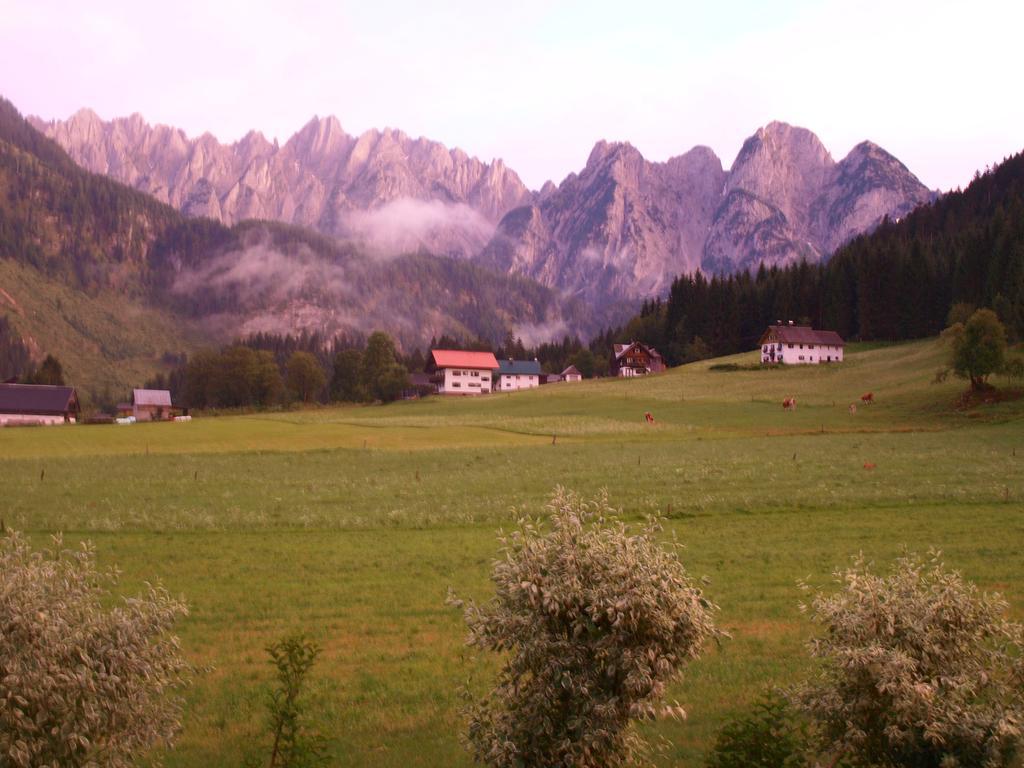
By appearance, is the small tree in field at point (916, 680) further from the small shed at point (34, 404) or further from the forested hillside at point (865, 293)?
the small shed at point (34, 404)

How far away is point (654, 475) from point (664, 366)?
12633 centimetres

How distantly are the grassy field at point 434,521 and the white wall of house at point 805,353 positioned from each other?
50913 millimetres

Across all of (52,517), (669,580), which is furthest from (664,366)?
(669,580)

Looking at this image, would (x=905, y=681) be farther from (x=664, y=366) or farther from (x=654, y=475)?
(x=664, y=366)

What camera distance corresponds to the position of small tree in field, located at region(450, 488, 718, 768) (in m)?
9.55

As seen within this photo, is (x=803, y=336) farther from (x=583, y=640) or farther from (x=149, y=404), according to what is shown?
(x=149, y=404)

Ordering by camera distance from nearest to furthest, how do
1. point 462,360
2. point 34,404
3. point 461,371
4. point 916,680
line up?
point 916,680, point 34,404, point 461,371, point 462,360

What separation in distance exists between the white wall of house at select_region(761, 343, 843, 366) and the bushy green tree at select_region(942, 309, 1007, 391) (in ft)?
168

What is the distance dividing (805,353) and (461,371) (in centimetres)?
6564

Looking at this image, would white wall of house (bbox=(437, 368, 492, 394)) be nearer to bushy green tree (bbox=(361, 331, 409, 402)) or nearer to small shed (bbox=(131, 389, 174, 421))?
bushy green tree (bbox=(361, 331, 409, 402))

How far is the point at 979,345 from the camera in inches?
2975

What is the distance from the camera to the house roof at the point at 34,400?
129875 mm

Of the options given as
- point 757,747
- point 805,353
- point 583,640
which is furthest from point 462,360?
point 583,640

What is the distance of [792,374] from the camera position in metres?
117
